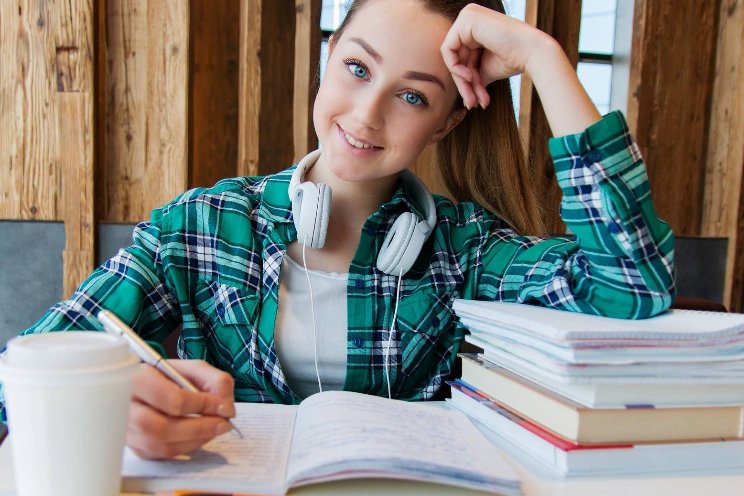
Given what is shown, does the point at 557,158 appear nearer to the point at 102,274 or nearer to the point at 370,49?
the point at 370,49

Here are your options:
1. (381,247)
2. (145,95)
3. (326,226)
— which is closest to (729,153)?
(381,247)

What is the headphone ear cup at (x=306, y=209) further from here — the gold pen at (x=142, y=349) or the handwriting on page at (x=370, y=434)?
the gold pen at (x=142, y=349)

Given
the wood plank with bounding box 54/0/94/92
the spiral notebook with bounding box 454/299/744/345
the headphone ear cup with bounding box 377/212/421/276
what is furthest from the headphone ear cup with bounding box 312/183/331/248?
the wood plank with bounding box 54/0/94/92

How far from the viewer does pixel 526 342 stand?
760 millimetres

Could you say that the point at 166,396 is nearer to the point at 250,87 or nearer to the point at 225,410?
the point at 225,410

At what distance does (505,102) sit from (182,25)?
113 cm

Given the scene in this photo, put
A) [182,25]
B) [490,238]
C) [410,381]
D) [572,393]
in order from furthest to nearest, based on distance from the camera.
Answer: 1. [182,25]
2. [490,238]
3. [410,381]
4. [572,393]

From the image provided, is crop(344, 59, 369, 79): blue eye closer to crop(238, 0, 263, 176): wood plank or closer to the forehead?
the forehead

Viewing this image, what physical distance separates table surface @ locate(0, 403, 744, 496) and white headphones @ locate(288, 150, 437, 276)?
490 mm

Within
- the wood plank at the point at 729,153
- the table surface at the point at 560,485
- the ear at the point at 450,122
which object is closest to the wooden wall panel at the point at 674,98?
the wood plank at the point at 729,153

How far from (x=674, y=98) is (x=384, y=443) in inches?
98.2

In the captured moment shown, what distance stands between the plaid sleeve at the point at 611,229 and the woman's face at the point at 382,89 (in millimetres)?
254

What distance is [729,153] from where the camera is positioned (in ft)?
8.46

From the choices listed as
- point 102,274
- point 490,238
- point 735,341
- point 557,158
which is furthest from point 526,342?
point 102,274
